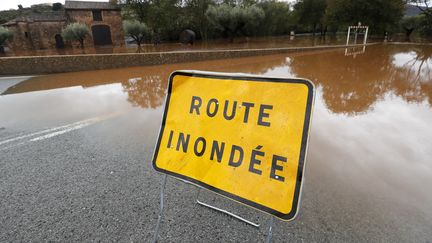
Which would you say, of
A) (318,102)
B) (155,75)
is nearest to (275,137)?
(318,102)

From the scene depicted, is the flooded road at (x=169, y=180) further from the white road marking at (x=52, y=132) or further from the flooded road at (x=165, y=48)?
the flooded road at (x=165, y=48)

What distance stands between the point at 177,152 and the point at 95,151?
1.99 meters

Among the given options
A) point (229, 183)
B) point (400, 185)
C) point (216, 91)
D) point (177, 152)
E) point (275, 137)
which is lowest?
point (400, 185)

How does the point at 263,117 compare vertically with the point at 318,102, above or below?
above

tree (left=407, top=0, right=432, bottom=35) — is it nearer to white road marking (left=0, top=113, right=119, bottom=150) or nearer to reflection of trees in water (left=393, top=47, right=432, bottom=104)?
reflection of trees in water (left=393, top=47, right=432, bottom=104)

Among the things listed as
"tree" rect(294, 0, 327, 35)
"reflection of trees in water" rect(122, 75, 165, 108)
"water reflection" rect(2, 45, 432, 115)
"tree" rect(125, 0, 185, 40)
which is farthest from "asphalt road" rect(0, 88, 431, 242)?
"tree" rect(294, 0, 327, 35)

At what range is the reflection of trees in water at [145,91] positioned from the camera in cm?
541

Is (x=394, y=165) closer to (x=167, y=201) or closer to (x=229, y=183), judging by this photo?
(x=229, y=183)

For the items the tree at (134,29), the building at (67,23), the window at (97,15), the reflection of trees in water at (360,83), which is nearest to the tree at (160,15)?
the building at (67,23)

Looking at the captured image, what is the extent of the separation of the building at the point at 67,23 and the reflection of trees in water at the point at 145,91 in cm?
1941

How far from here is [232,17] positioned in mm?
22734

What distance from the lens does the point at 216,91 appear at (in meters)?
1.58

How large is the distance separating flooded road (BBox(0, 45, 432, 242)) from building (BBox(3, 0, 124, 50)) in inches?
868

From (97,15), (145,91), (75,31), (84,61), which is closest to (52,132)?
(145,91)
